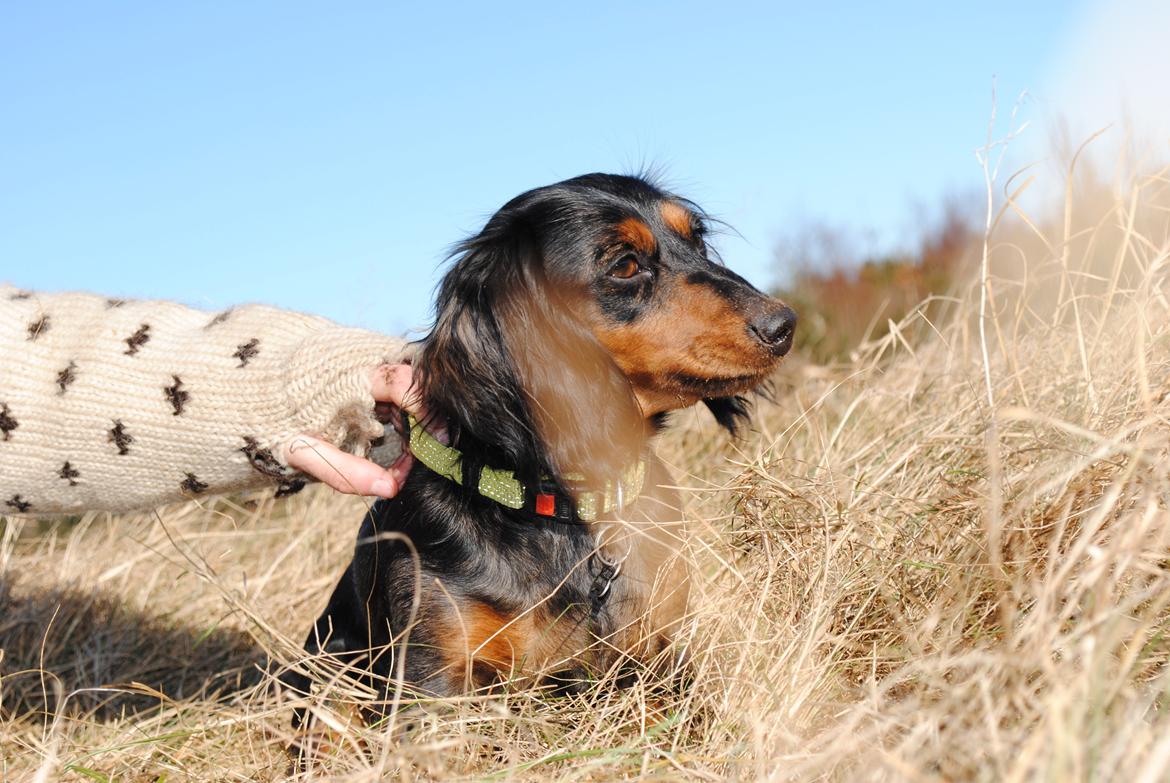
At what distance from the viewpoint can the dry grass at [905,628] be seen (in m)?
1.35

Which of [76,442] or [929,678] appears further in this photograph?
[76,442]

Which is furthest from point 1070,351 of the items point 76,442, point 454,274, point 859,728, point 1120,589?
point 76,442

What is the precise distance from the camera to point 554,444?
248 centimetres

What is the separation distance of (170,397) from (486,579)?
1028mm

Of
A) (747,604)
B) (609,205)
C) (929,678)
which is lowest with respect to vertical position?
(747,604)

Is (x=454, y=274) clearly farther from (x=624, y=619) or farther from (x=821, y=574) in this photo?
(x=821, y=574)

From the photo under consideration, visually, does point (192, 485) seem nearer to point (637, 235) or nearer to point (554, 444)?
point (554, 444)

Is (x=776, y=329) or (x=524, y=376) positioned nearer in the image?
(x=776, y=329)

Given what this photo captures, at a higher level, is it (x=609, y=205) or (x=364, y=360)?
(x=609, y=205)

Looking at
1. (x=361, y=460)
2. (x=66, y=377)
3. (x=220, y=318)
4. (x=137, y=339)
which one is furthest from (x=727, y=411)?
(x=66, y=377)

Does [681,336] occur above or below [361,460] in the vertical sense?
above

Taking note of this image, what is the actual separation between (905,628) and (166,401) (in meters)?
1.95

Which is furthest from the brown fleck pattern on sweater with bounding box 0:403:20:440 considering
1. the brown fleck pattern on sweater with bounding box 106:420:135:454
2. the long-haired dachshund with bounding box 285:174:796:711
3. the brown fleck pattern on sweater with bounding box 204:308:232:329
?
the long-haired dachshund with bounding box 285:174:796:711

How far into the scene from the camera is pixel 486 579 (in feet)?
7.80
